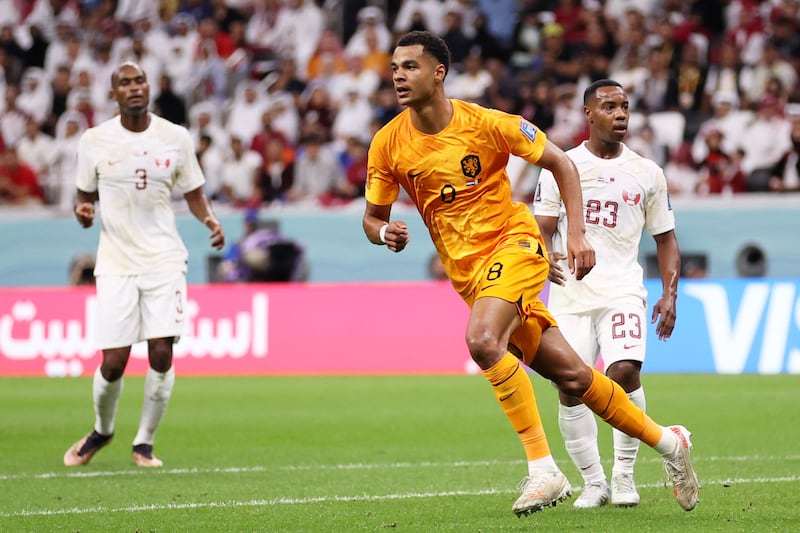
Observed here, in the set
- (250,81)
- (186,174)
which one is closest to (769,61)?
(250,81)

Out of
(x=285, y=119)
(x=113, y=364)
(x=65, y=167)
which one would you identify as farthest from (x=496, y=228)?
(x=65, y=167)

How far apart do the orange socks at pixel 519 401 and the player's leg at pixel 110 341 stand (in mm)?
3815

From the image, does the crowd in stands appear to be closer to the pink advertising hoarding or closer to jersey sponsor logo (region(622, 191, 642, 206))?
the pink advertising hoarding

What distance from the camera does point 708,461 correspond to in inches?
371

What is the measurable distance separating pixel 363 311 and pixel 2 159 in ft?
25.8

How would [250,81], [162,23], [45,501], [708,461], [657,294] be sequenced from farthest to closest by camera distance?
[162,23] < [250,81] < [657,294] < [708,461] < [45,501]

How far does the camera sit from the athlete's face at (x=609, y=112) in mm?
7750

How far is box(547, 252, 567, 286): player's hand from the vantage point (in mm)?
7453

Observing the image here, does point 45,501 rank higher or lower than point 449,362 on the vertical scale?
higher

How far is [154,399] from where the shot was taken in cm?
973

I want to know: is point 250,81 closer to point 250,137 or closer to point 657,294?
point 250,137

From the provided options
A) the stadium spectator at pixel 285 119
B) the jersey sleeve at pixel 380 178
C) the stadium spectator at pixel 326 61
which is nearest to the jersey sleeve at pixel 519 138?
the jersey sleeve at pixel 380 178

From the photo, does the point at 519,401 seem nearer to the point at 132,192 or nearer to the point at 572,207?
the point at 572,207

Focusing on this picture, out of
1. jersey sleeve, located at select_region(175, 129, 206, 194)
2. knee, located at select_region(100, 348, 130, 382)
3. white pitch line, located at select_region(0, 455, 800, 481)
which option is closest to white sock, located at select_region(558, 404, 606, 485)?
white pitch line, located at select_region(0, 455, 800, 481)
